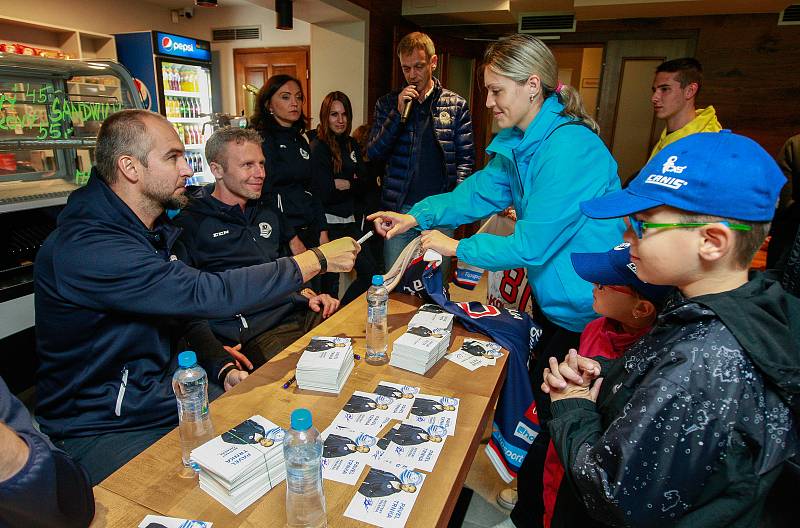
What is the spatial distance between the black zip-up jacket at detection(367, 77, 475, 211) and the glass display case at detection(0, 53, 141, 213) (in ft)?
4.93

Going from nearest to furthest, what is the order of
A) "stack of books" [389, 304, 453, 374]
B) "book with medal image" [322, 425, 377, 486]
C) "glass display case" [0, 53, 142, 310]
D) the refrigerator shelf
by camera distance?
"book with medal image" [322, 425, 377, 486], "stack of books" [389, 304, 453, 374], "glass display case" [0, 53, 142, 310], the refrigerator shelf

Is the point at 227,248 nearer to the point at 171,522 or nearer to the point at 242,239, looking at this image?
the point at 242,239

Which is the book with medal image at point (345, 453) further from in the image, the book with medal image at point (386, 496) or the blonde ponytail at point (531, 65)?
the blonde ponytail at point (531, 65)

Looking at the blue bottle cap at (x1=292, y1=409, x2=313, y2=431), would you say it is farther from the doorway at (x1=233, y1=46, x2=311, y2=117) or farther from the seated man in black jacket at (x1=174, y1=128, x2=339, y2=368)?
the doorway at (x1=233, y1=46, x2=311, y2=117)

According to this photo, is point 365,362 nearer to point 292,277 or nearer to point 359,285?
point 292,277

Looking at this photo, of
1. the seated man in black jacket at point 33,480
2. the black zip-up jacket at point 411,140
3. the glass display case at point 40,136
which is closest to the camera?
the seated man in black jacket at point 33,480

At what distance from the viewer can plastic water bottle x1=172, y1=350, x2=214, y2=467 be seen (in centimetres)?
113

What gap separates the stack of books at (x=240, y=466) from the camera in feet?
3.18

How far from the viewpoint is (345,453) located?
1.12 meters

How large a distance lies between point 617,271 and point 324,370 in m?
0.86

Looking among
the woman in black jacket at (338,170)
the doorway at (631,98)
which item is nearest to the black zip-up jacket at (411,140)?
the woman in black jacket at (338,170)

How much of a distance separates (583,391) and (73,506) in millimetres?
1025

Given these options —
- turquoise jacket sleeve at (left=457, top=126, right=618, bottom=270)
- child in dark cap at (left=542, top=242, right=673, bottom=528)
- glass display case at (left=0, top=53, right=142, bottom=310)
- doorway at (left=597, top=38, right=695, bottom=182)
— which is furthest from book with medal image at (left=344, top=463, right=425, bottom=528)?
doorway at (left=597, top=38, right=695, bottom=182)

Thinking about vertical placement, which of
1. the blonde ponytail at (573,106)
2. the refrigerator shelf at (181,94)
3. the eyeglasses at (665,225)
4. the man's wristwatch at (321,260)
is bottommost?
the man's wristwatch at (321,260)
